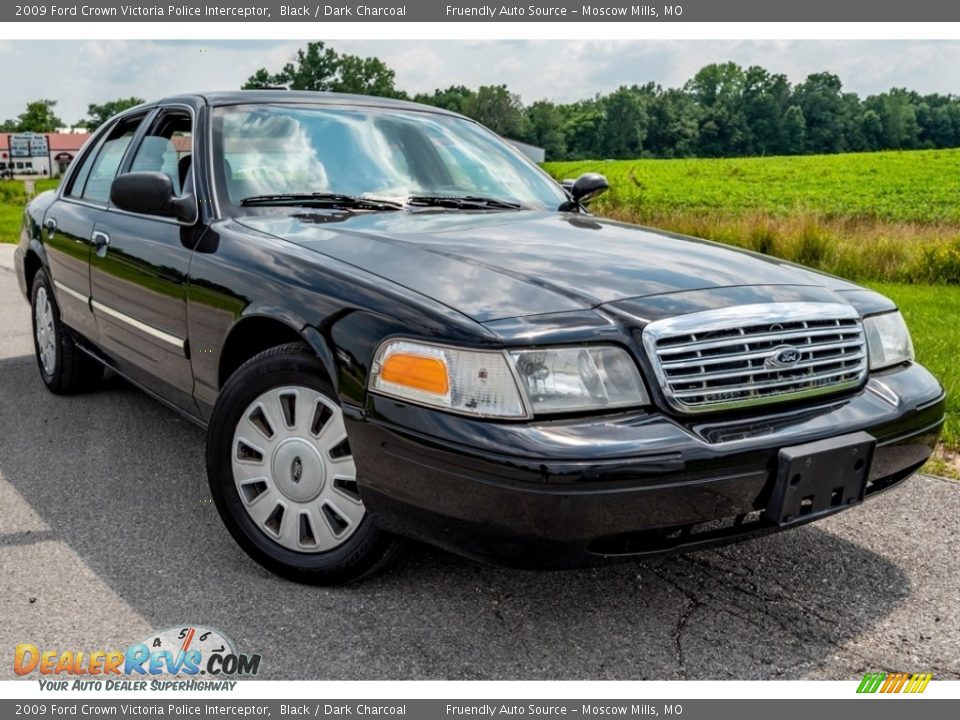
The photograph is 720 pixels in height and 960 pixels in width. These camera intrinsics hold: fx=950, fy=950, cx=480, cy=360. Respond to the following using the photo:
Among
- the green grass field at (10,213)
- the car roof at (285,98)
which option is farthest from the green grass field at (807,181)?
the car roof at (285,98)

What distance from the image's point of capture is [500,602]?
2.92 metres

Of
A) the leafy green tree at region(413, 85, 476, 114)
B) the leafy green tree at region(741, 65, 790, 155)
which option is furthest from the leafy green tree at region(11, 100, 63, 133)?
the leafy green tree at region(741, 65, 790, 155)

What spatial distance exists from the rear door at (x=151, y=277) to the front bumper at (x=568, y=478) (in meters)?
1.33

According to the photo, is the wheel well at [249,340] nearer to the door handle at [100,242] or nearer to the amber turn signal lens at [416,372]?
the amber turn signal lens at [416,372]

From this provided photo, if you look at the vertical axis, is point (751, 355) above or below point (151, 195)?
below

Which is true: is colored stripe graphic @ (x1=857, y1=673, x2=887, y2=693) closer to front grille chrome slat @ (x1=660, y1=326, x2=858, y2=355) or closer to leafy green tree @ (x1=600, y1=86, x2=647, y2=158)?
front grille chrome slat @ (x1=660, y1=326, x2=858, y2=355)

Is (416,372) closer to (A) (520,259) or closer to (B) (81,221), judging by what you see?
(A) (520,259)

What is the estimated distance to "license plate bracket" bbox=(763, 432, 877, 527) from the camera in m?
2.48

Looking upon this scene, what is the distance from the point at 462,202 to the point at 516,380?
5.51 feet

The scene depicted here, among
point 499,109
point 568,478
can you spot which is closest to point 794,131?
point 499,109

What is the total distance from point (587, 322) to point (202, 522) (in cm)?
184

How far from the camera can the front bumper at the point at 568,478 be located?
7.58 ft

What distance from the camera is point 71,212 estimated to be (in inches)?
196

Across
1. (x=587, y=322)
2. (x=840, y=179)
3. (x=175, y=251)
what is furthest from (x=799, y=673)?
(x=840, y=179)
